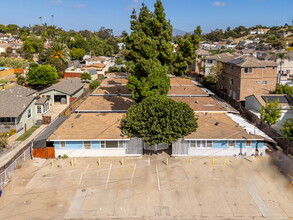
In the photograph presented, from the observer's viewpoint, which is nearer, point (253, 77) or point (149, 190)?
point (149, 190)

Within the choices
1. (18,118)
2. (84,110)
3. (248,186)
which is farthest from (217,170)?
(18,118)

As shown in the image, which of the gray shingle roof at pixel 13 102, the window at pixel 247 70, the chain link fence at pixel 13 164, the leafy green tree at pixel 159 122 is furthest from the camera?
the window at pixel 247 70

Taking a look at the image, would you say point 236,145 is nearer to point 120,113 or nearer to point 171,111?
point 171,111

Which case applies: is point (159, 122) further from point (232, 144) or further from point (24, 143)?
point (24, 143)

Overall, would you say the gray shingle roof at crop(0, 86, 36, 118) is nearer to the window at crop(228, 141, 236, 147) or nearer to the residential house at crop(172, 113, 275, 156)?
the residential house at crop(172, 113, 275, 156)

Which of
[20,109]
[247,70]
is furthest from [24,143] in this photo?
[247,70]

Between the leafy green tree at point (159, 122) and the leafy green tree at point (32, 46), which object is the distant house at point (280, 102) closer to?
the leafy green tree at point (159, 122)

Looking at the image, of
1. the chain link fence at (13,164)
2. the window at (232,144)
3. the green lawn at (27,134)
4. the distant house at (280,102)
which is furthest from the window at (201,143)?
the green lawn at (27,134)
